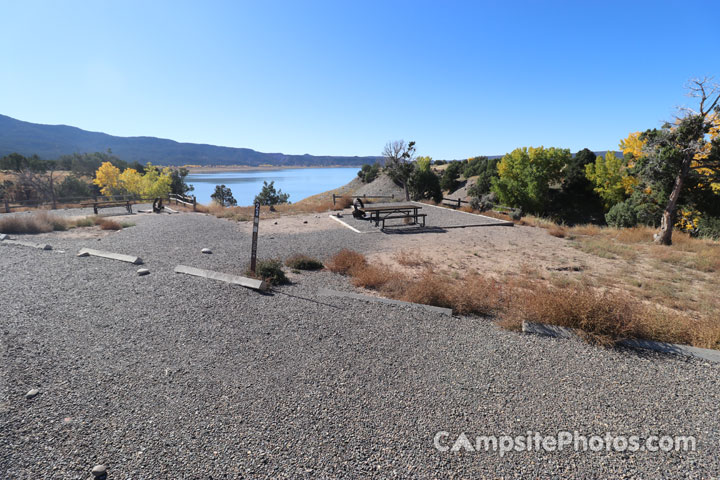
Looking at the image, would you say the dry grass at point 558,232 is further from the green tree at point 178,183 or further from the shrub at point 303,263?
the green tree at point 178,183

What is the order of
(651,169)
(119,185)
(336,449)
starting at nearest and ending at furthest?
1. (336,449)
2. (651,169)
3. (119,185)

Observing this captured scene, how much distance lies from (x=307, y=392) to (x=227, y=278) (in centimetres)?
403

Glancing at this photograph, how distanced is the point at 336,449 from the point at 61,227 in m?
16.1

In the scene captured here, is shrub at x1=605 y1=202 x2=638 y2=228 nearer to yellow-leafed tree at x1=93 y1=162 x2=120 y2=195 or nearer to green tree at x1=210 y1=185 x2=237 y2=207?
green tree at x1=210 y1=185 x2=237 y2=207

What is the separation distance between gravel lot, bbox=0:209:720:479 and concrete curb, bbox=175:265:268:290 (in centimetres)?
62

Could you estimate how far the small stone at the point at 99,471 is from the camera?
7.59ft

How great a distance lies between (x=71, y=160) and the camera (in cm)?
6925

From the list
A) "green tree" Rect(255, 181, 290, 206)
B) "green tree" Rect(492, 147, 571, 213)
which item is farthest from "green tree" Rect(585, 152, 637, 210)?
"green tree" Rect(255, 181, 290, 206)

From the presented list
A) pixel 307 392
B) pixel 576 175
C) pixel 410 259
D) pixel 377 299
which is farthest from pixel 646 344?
pixel 576 175

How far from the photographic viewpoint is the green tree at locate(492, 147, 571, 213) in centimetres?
3556

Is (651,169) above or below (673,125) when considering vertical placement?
below

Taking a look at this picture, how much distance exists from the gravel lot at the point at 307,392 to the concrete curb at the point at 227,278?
24.4 inches

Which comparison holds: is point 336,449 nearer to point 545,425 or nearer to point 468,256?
point 545,425

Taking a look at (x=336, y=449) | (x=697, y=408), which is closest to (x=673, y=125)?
(x=697, y=408)
